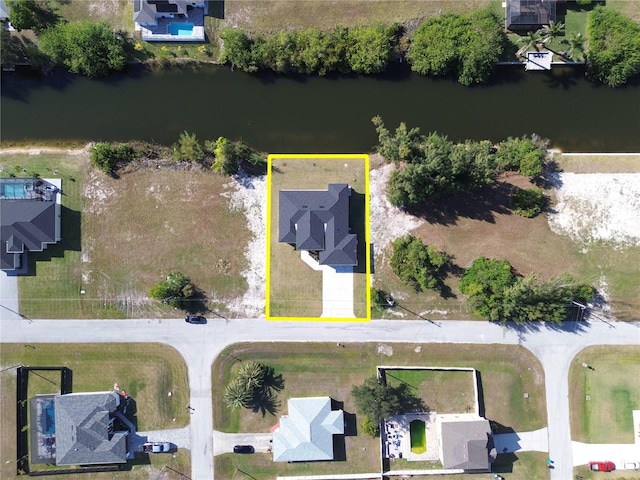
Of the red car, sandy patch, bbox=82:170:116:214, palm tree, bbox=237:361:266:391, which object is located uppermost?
sandy patch, bbox=82:170:116:214

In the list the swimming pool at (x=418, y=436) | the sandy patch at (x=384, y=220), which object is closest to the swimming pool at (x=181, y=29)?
the sandy patch at (x=384, y=220)

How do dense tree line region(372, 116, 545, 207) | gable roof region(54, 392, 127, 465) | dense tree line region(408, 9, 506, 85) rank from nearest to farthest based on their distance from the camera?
dense tree line region(372, 116, 545, 207)
gable roof region(54, 392, 127, 465)
dense tree line region(408, 9, 506, 85)

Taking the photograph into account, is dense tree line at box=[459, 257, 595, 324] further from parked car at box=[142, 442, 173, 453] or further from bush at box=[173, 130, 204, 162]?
parked car at box=[142, 442, 173, 453]

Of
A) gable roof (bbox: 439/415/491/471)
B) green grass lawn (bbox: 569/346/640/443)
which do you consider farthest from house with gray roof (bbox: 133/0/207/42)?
green grass lawn (bbox: 569/346/640/443)

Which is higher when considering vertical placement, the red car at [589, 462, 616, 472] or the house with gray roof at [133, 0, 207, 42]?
the house with gray roof at [133, 0, 207, 42]

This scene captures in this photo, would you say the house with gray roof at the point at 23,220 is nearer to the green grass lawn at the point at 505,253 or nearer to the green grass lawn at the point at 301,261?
the green grass lawn at the point at 301,261

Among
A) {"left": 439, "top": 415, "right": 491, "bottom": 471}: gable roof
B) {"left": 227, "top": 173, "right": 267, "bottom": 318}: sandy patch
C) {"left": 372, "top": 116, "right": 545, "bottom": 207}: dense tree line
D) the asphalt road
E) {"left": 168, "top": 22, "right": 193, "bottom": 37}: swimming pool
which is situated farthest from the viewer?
{"left": 168, "top": 22, "right": 193, "bottom": 37}: swimming pool
